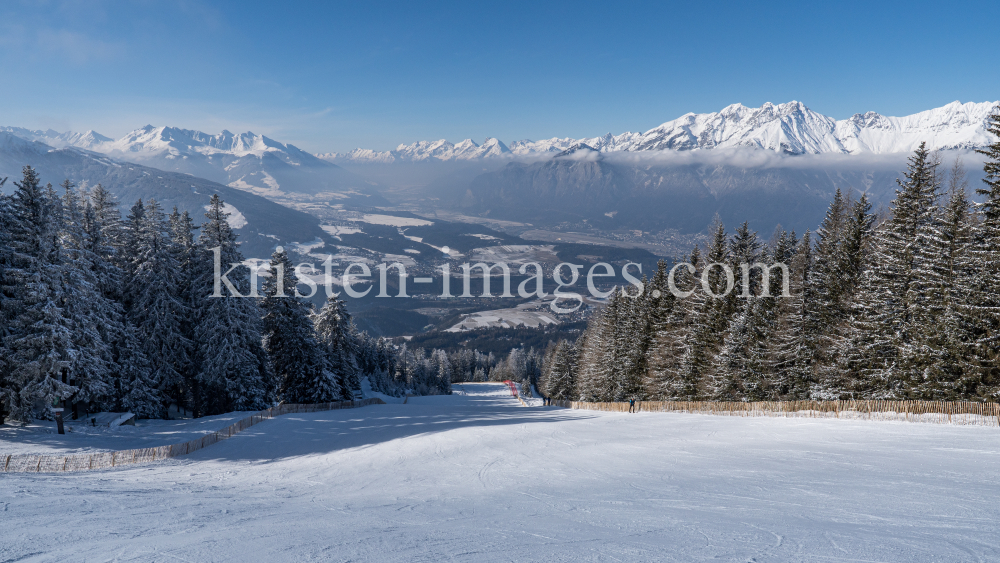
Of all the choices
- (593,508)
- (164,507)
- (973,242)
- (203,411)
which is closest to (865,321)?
(973,242)

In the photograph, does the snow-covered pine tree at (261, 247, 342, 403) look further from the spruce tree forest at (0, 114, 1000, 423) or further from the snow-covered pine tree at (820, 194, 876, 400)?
the snow-covered pine tree at (820, 194, 876, 400)

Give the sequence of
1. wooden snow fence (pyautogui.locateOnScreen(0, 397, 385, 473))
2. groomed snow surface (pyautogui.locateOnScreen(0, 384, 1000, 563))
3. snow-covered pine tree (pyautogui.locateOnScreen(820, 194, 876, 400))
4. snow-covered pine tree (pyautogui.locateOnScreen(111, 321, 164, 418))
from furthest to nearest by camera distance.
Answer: snow-covered pine tree (pyautogui.locateOnScreen(820, 194, 876, 400)) → snow-covered pine tree (pyautogui.locateOnScreen(111, 321, 164, 418)) → wooden snow fence (pyautogui.locateOnScreen(0, 397, 385, 473)) → groomed snow surface (pyautogui.locateOnScreen(0, 384, 1000, 563))

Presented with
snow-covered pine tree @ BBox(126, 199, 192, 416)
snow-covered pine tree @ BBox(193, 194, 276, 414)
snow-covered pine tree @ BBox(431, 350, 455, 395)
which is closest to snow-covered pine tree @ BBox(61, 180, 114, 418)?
snow-covered pine tree @ BBox(126, 199, 192, 416)

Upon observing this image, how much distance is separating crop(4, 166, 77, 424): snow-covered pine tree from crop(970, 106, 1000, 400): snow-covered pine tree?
4372cm

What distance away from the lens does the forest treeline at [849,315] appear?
973 inches

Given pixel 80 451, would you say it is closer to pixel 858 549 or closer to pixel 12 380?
pixel 12 380

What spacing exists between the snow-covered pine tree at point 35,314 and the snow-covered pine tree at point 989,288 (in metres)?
43.7

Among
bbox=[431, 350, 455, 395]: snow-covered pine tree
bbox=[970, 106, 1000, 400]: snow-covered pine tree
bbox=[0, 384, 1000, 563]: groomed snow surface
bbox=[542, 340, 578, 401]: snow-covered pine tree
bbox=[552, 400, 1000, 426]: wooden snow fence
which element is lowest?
bbox=[431, 350, 455, 395]: snow-covered pine tree

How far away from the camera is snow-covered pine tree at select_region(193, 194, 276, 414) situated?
3347 centimetres

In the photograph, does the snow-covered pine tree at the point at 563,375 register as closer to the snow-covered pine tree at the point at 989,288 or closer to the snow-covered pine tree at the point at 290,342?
the snow-covered pine tree at the point at 290,342

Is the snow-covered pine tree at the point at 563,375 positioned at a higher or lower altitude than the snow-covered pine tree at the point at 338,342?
lower

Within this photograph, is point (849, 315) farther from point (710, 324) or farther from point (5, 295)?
point (5, 295)

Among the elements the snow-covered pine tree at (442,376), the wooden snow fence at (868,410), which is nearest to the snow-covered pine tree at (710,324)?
the wooden snow fence at (868,410)

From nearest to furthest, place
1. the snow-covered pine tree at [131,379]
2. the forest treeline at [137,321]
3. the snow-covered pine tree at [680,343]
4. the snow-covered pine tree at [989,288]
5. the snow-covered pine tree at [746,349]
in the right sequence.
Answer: the snow-covered pine tree at [989,288], the forest treeline at [137,321], the snow-covered pine tree at [131,379], the snow-covered pine tree at [746,349], the snow-covered pine tree at [680,343]
